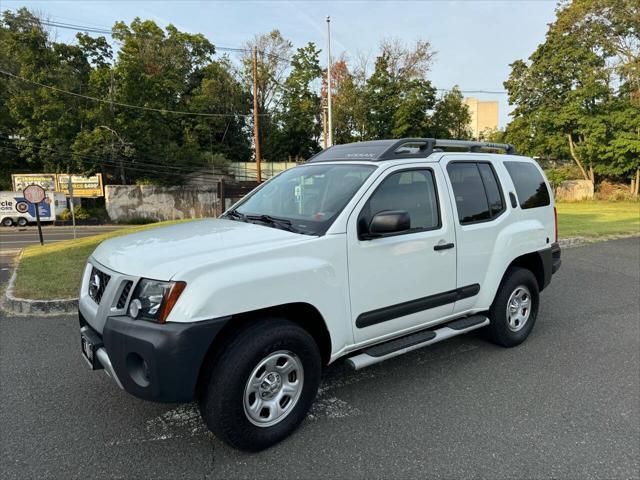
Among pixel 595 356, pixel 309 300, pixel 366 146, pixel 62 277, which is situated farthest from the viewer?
pixel 62 277

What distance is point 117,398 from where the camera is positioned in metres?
3.45

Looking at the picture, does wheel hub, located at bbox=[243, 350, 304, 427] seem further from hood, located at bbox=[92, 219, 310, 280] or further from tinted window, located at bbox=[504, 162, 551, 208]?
tinted window, located at bbox=[504, 162, 551, 208]

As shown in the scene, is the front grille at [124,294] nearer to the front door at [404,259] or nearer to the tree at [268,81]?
the front door at [404,259]

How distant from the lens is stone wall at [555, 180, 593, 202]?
33188 millimetres

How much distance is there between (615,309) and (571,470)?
4.18m

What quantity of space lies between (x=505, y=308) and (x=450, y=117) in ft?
144

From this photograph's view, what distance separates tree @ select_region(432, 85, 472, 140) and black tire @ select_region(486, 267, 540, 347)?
38890 millimetres

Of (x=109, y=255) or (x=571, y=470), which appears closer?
(x=571, y=470)

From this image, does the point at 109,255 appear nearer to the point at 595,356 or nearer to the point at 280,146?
the point at 595,356

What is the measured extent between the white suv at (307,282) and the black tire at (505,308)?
16 millimetres

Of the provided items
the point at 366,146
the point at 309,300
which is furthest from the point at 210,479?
the point at 366,146

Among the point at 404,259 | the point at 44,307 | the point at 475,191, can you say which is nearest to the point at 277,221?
the point at 404,259

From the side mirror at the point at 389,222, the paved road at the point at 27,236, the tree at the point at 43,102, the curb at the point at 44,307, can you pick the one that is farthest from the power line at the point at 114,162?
the side mirror at the point at 389,222

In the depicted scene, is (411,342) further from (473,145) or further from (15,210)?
(15,210)
